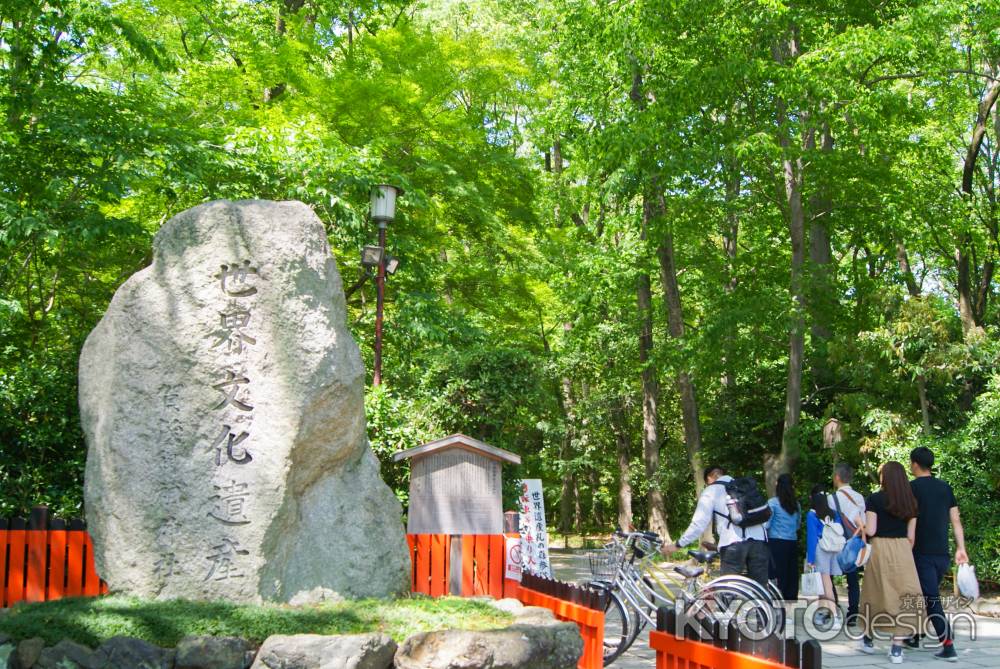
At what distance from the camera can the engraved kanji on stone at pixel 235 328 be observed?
22.6 feet

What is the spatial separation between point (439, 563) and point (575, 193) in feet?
52.8

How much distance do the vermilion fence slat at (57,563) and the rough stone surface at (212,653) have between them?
8.89 feet

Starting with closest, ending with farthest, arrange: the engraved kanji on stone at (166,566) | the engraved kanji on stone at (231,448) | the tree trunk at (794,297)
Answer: the engraved kanji on stone at (166,566) → the engraved kanji on stone at (231,448) → the tree trunk at (794,297)

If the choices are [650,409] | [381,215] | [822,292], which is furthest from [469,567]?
Answer: [650,409]

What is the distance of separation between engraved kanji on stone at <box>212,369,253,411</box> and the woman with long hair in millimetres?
6332

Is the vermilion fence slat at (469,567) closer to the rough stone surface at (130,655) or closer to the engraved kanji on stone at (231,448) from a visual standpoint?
the engraved kanji on stone at (231,448)

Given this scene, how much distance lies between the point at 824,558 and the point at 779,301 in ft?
22.4

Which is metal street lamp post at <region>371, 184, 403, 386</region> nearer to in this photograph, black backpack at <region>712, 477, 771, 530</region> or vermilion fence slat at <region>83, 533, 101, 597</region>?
vermilion fence slat at <region>83, 533, 101, 597</region>

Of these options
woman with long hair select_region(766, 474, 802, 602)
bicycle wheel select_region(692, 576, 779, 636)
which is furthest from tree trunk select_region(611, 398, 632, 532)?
bicycle wheel select_region(692, 576, 779, 636)

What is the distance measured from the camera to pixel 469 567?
802 cm

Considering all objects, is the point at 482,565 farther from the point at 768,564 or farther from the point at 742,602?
the point at 768,564

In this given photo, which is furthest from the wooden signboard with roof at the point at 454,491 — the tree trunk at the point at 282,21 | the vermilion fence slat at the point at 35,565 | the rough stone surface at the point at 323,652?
the tree trunk at the point at 282,21

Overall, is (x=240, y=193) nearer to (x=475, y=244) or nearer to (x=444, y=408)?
(x=444, y=408)

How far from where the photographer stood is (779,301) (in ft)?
50.5
